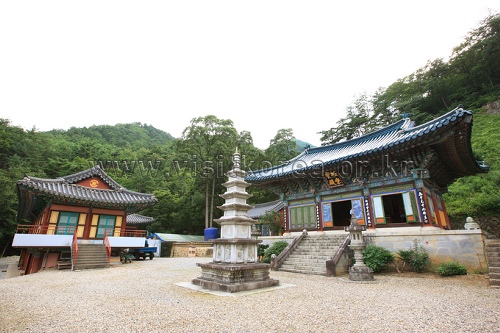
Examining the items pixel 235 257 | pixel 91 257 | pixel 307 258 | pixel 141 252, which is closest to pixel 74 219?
pixel 91 257

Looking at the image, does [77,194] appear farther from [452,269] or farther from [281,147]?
[281,147]

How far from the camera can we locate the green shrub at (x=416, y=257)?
10422 millimetres

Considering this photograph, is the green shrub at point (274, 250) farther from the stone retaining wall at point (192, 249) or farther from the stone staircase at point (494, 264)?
the stone retaining wall at point (192, 249)

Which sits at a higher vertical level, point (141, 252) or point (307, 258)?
point (307, 258)

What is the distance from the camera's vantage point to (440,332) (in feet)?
13.3

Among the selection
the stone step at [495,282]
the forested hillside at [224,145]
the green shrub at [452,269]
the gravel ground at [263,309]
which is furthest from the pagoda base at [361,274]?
the forested hillside at [224,145]

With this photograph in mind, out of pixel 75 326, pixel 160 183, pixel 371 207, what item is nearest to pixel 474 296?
pixel 371 207

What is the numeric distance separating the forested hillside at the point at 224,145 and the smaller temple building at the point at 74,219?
11.7m

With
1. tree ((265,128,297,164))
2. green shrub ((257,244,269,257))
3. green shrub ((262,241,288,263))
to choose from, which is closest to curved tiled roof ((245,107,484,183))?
green shrub ((262,241,288,263))

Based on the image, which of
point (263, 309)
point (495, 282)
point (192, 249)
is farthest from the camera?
point (192, 249)

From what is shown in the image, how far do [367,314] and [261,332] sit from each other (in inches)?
95.5

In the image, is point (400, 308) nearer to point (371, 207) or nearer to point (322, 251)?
point (322, 251)

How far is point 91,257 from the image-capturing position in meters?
15.5

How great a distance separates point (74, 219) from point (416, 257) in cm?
2116
